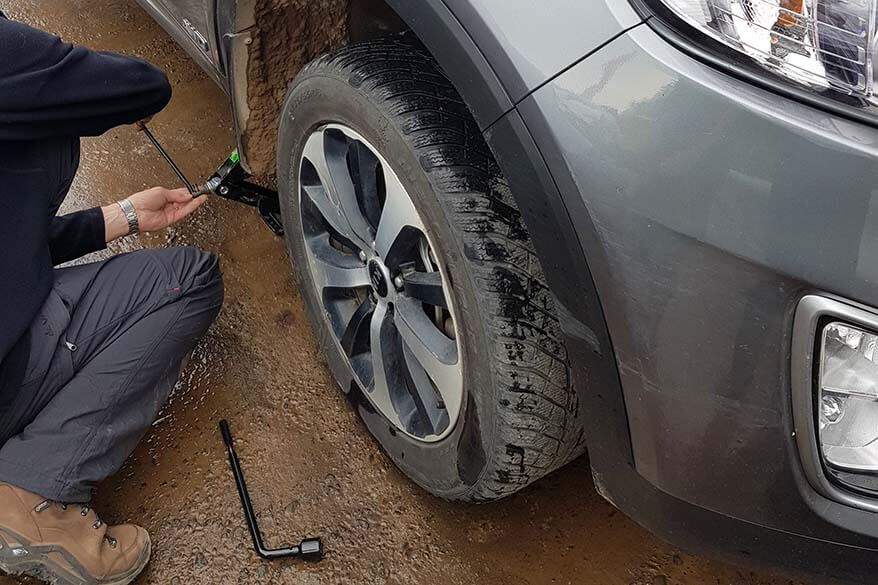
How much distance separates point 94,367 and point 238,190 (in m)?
0.74

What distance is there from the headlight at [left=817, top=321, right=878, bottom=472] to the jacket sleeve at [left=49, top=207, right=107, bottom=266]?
64.7 inches

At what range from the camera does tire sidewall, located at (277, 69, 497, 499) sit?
1358 mm

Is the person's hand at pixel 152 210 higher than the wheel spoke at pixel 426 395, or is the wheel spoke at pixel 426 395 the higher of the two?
the person's hand at pixel 152 210

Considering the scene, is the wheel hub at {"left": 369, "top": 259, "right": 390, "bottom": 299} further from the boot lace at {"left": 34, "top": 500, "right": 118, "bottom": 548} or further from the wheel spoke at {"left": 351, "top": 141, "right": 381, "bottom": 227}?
the boot lace at {"left": 34, "top": 500, "right": 118, "bottom": 548}

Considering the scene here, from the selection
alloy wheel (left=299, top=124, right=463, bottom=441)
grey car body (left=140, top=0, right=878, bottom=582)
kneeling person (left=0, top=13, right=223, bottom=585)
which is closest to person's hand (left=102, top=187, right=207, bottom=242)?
kneeling person (left=0, top=13, right=223, bottom=585)

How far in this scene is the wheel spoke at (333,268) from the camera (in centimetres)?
179

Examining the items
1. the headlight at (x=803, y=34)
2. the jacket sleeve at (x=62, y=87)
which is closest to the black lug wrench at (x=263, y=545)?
the jacket sleeve at (x=62, y=87)

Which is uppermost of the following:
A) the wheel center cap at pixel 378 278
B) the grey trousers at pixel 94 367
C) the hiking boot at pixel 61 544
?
the wheel center cap at pixel 378 278

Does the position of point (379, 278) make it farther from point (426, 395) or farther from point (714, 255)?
point (714, 255)

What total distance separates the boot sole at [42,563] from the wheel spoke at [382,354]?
0.69m

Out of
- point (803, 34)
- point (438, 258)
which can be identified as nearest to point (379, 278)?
point (438, 258)

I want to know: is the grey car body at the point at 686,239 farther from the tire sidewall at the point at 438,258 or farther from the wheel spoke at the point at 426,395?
the wheel spoke at the point at 426,395

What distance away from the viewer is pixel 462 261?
1.33 metres

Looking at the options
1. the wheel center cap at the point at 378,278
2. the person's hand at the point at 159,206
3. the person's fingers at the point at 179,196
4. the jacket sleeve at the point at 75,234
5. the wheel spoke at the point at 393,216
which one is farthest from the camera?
the person's fingers at the point at 179,196
